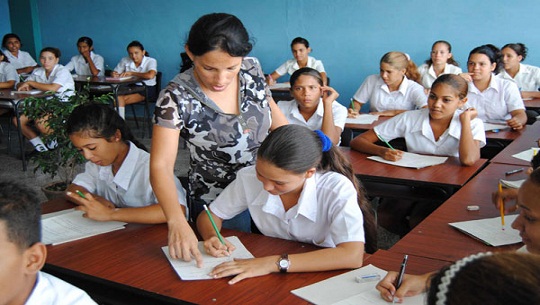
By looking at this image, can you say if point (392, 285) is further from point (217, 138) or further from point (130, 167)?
point (130, 167)

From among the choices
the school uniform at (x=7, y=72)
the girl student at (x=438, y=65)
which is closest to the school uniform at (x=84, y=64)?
the school uniform at (x=7, y=72)

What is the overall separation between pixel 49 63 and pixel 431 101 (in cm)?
451

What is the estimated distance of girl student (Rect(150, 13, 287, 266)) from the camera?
4.92ft

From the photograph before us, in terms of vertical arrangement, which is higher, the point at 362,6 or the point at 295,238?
the point at 362,6

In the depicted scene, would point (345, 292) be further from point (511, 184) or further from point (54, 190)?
point (54, 190)

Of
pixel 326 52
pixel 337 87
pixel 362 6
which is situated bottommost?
pixel 337 87

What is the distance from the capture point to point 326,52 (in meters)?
6.27

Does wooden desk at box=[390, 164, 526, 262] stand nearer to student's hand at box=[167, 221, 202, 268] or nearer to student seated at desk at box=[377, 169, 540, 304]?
student seated at desk at box=[377, 169, 540, 304]

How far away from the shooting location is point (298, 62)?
6137 mm

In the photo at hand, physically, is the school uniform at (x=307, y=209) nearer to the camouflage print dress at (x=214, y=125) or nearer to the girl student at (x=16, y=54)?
the camouflage print dress at (x=214, y=125)

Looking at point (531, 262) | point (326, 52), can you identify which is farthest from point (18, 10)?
point (531, 262)

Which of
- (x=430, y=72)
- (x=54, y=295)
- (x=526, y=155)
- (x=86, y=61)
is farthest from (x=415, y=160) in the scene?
(x=86, y=61)

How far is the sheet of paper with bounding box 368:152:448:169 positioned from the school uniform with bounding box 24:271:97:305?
1.90 metres

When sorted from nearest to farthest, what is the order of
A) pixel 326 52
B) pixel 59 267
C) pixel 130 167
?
pixel 59 267 → pixel 130 167 → pixel 326 52
